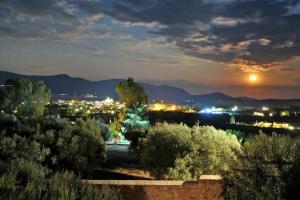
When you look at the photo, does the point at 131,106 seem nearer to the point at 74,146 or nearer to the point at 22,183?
the point at 74,146

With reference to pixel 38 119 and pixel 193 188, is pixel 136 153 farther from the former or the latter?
pixel 193 188

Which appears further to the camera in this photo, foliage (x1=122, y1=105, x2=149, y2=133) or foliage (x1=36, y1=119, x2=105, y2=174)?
foliage (x1=122, y1=105, x2=149, y2=133)

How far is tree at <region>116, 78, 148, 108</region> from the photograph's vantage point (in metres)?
62.2

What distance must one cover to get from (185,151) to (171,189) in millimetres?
7774

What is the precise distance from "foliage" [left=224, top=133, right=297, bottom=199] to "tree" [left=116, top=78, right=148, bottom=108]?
156 ft

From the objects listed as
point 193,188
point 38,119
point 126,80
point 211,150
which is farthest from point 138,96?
point 193,188

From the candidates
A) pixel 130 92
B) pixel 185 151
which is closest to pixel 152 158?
pixel 185 151

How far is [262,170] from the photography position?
13.9 m

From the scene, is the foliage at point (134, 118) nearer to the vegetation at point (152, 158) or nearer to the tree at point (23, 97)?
the vegetation at point (152, 158)

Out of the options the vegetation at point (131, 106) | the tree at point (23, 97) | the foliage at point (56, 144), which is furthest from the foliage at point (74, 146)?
the tree at point (23, 97)

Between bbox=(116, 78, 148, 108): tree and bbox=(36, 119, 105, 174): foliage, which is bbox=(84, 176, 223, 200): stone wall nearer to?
bbox=(36, 119, 105, 174): foliage

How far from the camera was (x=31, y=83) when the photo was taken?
3157 inches

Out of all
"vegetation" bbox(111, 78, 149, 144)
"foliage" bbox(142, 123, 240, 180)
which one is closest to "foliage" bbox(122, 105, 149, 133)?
"vegetation" bbox(111, 78, 149, 144)

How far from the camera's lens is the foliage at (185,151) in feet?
74.4
